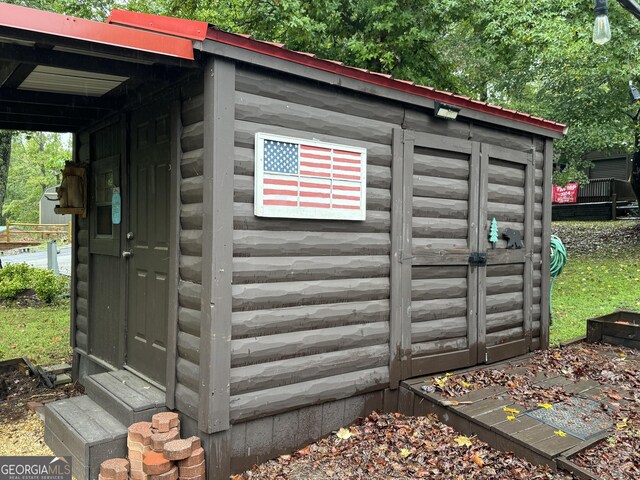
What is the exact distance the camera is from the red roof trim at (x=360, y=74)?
3086mm

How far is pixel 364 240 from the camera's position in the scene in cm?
393

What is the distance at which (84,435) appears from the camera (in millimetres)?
3242

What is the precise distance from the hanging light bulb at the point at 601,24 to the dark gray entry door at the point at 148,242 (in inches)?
135

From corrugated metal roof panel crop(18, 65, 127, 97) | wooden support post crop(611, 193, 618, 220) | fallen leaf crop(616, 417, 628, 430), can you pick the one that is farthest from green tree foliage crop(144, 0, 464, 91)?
wooden support post crop(611, 193, 618, 220)

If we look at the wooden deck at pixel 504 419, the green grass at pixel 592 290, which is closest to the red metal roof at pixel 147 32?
the wooden deck at pixel 504 419

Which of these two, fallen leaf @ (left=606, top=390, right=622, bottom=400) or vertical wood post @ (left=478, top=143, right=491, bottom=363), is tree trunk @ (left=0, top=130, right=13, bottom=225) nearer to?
vertical wood post @ (left=478, top=143, right=491, bottom=363)

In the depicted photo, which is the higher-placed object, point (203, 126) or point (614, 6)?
point (614, 6)

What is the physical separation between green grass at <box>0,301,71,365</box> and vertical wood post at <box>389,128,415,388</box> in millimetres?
4353

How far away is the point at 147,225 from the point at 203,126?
123 cm

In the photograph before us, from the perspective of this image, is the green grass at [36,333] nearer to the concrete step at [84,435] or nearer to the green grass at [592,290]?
the concrete step at [84,435]

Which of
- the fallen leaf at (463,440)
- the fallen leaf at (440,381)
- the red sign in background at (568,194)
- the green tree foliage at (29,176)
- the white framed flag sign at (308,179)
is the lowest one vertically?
the fallen leaf at (463,440)

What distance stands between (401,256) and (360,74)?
58.0 inches

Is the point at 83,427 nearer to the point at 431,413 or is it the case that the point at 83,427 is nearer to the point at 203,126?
the point at 203,126

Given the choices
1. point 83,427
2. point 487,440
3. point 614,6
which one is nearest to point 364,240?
point 487,440
